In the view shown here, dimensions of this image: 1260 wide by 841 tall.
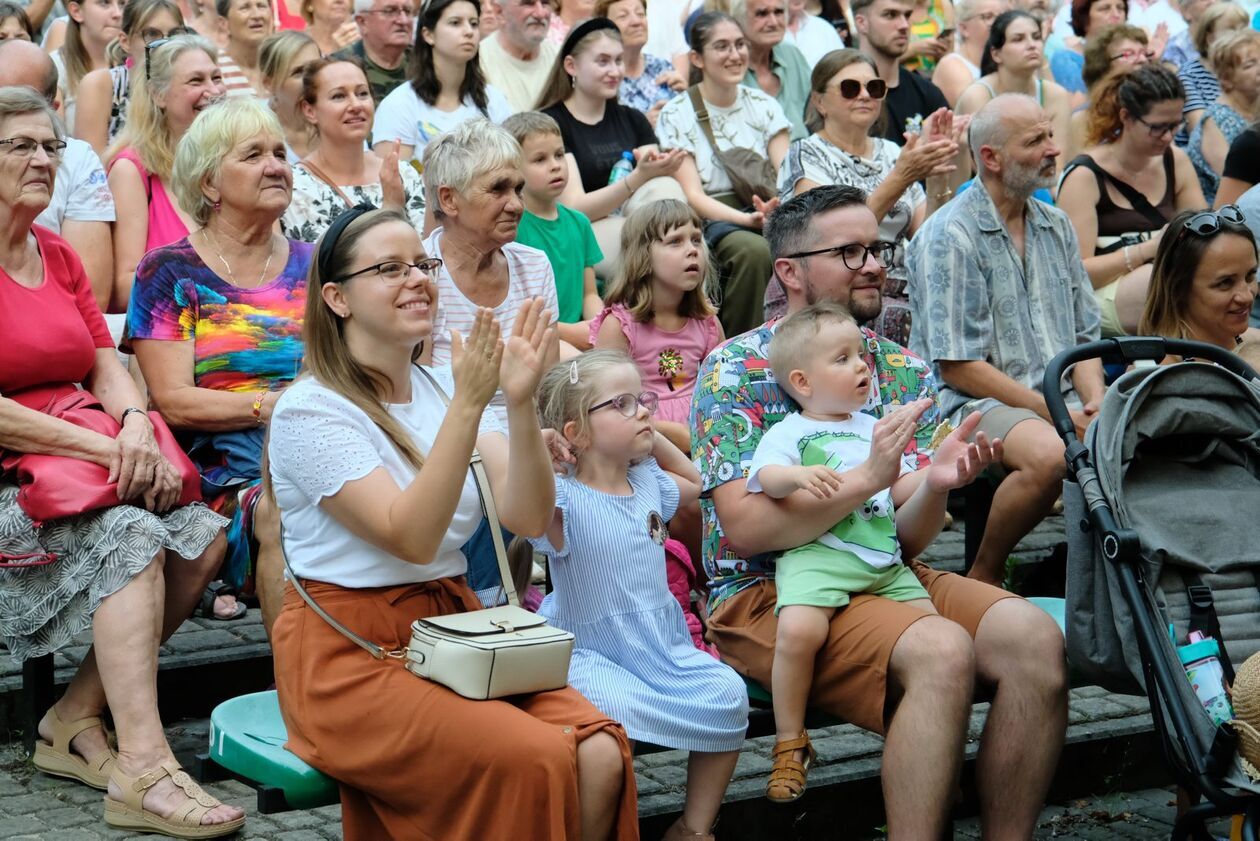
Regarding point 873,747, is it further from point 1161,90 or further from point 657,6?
point 657,6

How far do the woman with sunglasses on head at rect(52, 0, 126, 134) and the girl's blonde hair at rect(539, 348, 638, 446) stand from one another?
13.6 ft

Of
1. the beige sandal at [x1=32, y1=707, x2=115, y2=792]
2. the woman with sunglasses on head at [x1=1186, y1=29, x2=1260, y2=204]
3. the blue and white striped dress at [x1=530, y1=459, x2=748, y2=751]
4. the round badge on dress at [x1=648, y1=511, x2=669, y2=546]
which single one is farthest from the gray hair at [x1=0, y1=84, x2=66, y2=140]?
the woman with sunglasses on head at [x1=1186, y1=29, x2=1260, y2=204]

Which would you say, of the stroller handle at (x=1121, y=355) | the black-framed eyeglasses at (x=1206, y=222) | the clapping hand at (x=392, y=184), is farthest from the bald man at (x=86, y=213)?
the black-framed eyeglasses at (x=1206, y=222)

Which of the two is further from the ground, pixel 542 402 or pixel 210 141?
pixel 210 141

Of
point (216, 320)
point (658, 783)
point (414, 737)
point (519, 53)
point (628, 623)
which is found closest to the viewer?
point (414, 737)

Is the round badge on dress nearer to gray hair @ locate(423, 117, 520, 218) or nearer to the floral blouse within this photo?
gray hair @ locate(423, 117, 520, 218)

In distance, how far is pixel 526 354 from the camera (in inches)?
129

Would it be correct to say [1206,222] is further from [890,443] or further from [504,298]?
[504,298]

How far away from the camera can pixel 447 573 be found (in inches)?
139

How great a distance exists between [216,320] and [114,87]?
94.6 inches

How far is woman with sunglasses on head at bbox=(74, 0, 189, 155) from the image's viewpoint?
6621mm

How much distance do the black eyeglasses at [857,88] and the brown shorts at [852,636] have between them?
3.18 meters

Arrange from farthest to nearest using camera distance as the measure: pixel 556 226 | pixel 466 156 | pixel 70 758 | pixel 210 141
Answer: pixel 556 226, pixel 466 156, pixel 210 141, pixel 70 758

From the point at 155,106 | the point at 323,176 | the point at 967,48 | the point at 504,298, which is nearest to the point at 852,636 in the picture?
the point at 504,298
